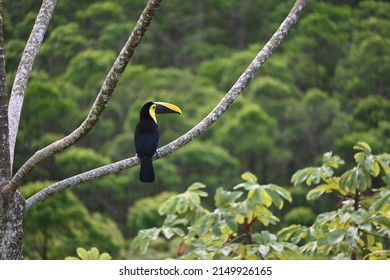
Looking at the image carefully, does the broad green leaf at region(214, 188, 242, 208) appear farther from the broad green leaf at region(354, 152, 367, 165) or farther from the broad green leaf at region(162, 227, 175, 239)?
the broad green leaf at region(354, 152, 367, 165)

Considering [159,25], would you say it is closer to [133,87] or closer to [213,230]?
[133,87]

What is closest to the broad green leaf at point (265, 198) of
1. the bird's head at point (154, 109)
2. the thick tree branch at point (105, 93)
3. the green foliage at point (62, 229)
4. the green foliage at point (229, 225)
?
the green foliage at point (229, 225)

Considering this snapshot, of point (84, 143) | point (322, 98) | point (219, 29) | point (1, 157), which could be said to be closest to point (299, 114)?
point (322, 98)

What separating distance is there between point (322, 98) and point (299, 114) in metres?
0.41

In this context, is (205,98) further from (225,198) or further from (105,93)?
(105,93)

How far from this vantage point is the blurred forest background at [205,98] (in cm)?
854

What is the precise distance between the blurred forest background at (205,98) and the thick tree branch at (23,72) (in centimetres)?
482

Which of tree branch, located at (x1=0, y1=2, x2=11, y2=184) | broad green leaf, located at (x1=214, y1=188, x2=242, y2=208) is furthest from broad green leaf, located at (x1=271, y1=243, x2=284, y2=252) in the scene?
tree branch, located at (x1=0, y1=2, x2=11, y2=184)

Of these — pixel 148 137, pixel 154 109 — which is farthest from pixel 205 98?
pixel 148 137

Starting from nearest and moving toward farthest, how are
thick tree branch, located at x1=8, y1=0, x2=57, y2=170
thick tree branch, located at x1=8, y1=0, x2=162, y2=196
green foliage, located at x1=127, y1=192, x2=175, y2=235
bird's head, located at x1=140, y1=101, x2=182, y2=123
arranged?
thick tree branch, located at x1=8, y1=0, x2=162, y2=196, thick tree branch, located at x1=8, y1=0, x2=57, y2=170, bird's head, located at x1=140, y1=101, x2=182, y2=123, green foliage, located at x1=127, y1=192, x2=175, y2=235

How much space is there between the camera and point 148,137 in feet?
10.7

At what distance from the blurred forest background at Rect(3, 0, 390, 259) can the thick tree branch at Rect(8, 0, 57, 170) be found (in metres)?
4.82

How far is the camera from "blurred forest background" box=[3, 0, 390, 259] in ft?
28.0

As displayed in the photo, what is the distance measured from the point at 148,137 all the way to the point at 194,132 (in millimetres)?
548
